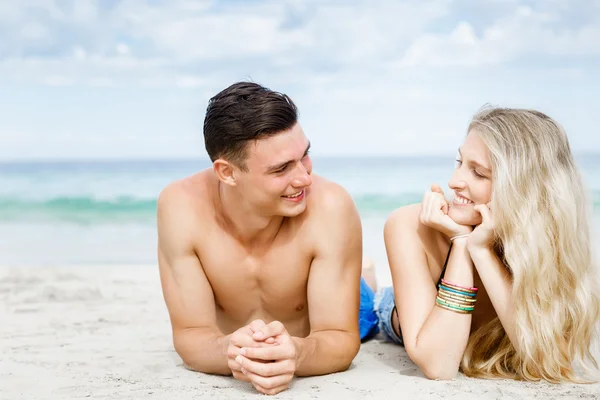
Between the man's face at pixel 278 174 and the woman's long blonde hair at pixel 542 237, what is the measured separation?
944mm

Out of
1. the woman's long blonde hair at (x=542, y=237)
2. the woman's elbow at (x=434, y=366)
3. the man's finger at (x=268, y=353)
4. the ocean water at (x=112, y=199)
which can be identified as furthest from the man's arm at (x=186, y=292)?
the ocean water at (x=112, y=199)

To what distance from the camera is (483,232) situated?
12.7ft

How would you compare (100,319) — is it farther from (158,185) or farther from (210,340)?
(158,185)

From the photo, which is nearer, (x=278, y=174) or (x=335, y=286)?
(x=278, y=174)

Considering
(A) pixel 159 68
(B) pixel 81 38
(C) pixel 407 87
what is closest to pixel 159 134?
(A) pixel 159 68

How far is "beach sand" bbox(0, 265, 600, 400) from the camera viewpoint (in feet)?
12.8

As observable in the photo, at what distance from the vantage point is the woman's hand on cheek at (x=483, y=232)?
3877mm

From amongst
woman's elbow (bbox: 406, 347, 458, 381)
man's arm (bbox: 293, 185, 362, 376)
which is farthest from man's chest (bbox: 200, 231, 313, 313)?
woman's elbow (bbox: 406, 347, 458, 381)

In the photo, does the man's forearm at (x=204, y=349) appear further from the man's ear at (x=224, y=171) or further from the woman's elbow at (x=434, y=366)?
the woman's elbow at (x=434, y=366)

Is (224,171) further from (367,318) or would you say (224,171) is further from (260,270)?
(367,318)

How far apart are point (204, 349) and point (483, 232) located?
1.66 meters

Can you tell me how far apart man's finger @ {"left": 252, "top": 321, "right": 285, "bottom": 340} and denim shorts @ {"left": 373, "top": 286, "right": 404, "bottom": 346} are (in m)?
1.57

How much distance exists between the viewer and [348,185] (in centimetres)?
2212

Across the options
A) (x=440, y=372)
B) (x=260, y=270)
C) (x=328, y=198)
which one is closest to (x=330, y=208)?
(x=328, y=198)
